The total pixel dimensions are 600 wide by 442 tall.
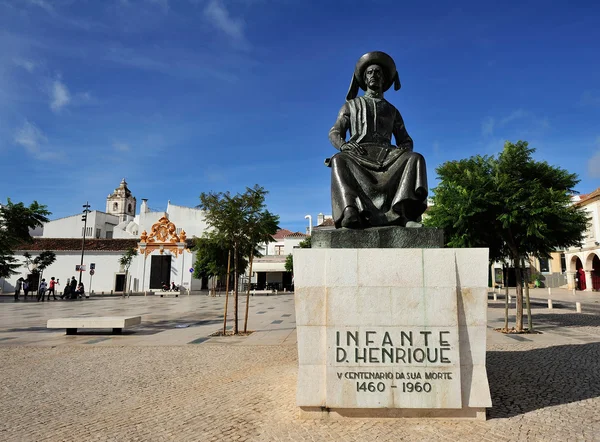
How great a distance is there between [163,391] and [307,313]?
2.60m

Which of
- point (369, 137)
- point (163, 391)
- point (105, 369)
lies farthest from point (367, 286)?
point (105, 369)

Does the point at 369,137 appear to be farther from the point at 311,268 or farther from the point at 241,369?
the point at 241,369

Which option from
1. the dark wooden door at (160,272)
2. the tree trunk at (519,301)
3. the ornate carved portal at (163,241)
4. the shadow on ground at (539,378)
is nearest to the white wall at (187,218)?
the ornate carved portal at (163,241)

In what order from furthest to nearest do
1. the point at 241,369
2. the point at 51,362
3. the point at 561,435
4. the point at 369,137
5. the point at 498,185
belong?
the point at 498,185 < the point at 51,362 < the point at 241,369 < the point at 369,137 < the point at 561,435

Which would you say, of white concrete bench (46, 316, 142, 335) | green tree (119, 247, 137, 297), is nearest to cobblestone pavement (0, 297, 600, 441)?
white concrete bench (46, 316, 142, 335)

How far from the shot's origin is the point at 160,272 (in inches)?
1601

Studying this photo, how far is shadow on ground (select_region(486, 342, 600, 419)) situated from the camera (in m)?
4.43

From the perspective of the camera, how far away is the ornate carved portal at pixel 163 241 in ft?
134

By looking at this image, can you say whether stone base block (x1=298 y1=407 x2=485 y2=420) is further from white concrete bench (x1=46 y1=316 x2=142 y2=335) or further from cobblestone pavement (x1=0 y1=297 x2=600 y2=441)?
white concrete bench (x1=46 y1=316 x2=142 y2=335)

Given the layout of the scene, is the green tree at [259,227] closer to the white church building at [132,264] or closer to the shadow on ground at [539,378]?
the shadow on ground at [539,378]

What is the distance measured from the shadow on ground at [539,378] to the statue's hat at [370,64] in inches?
161

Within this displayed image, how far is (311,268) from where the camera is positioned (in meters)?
3.98

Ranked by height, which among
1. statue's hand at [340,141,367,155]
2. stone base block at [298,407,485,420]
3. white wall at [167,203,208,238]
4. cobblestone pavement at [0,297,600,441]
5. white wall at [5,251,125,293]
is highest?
white wall at [167,203,208,238]

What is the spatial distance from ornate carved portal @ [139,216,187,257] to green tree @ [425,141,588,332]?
Result: 1283 inches
